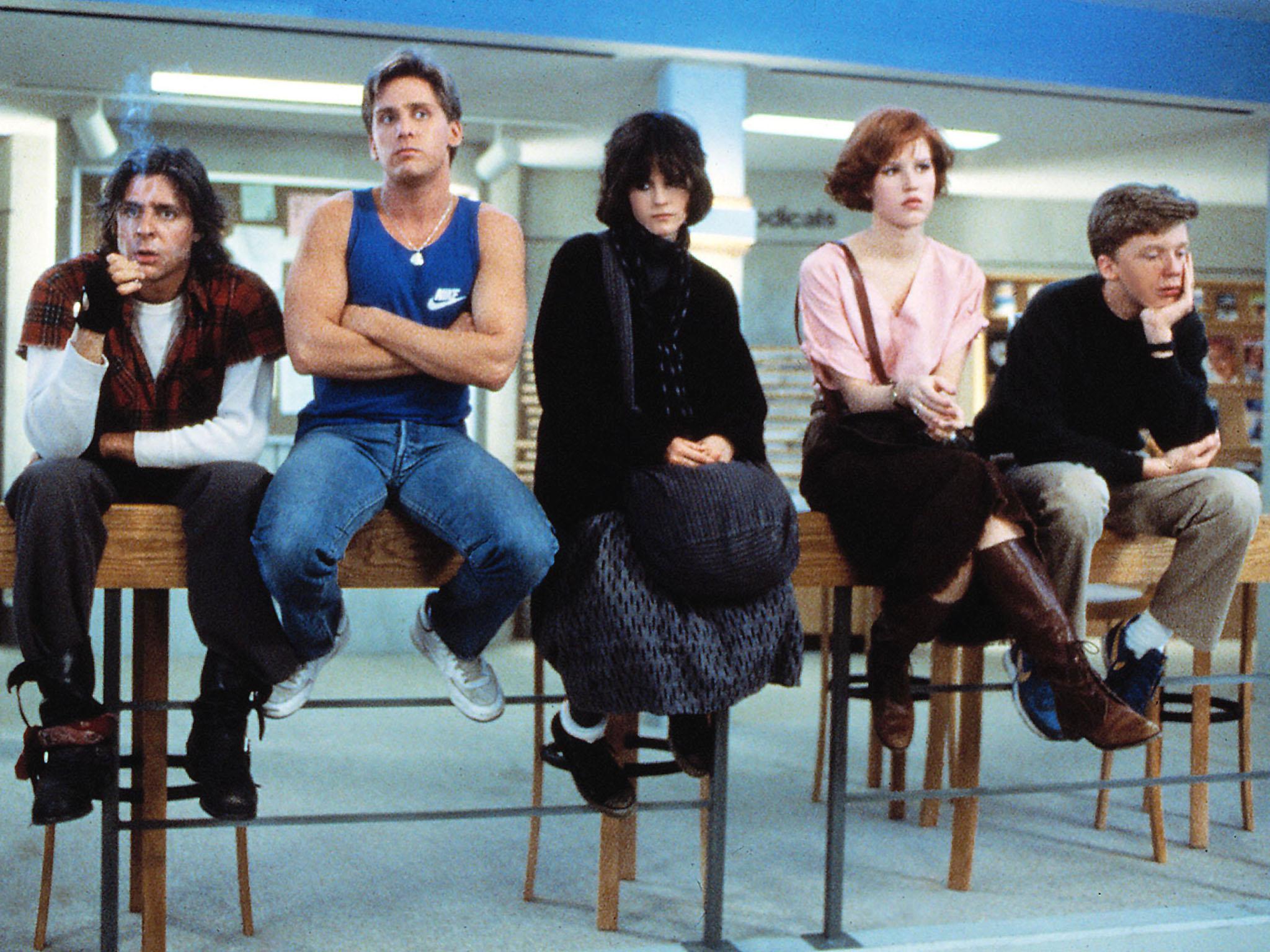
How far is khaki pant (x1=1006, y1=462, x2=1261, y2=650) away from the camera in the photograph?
2.40 meters

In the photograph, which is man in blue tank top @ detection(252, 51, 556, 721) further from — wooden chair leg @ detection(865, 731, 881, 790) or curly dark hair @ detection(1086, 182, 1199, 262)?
wooden chair leg @ detection(865, 731, 881, 790)

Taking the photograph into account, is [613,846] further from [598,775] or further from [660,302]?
[660,302]

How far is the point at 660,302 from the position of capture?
2.25m

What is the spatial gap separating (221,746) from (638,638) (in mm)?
721

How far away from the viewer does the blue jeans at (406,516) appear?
1949mm

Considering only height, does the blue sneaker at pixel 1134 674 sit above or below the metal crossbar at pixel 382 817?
above

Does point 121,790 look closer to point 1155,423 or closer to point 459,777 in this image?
point 459,777

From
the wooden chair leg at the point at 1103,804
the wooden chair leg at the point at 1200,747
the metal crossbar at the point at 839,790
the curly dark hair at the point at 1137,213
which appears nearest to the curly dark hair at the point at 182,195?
the metal crossbar at the point at 839,790

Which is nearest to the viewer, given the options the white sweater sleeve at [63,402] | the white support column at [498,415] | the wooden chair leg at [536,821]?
the white sweater sleeve at [63,402]

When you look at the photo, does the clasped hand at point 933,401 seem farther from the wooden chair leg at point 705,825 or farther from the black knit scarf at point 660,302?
the wooden chair leg at point 705,825

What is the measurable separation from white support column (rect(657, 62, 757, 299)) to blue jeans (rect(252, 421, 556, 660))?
3035 mm

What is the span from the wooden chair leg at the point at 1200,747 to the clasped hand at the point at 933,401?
1185 millimetres

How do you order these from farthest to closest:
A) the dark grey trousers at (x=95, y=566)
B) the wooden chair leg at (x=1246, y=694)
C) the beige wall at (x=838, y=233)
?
the beige wall at (x=838, y=233), the wooden chair leg at (x=1246, y=694), the dark grey trousers at (x=95, y=566)

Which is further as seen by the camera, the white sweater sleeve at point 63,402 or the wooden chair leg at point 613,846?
the wooden chair leg at point 613,846
